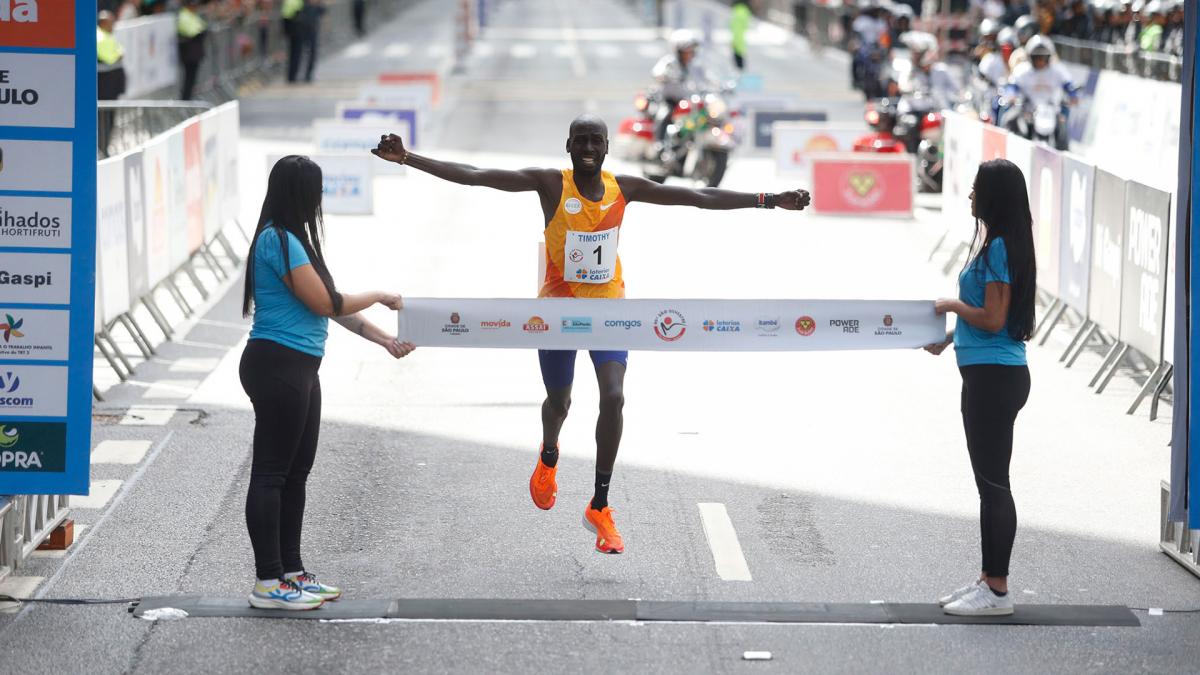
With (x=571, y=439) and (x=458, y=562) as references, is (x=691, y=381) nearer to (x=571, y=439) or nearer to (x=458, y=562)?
(x=571, y=439)

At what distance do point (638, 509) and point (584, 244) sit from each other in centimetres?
178

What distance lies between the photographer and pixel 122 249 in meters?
13.2

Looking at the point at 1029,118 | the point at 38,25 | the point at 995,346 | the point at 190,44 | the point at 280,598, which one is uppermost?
the point at 38,25

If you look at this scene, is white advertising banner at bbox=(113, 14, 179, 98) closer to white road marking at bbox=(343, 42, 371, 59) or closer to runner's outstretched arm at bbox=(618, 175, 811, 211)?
white road marking at bbox=(343, 42, 371, 59)

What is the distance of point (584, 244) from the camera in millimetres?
8500

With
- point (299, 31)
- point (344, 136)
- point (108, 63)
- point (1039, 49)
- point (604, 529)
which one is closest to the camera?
point (604, 529)

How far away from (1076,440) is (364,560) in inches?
194

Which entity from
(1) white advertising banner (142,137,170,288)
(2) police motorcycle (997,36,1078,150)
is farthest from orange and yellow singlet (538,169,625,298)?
(2) police motorcycle (997,36,1078,150)

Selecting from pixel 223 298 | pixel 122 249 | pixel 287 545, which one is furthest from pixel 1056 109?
pixel 287 545

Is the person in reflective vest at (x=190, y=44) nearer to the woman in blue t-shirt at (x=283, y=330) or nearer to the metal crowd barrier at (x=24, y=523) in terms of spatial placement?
the metal crowd barrier at (x=24, y=523)

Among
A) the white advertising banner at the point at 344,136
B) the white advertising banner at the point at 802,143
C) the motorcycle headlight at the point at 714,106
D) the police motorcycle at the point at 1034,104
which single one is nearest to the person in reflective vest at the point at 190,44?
the white advertising banner at the point at 344,136

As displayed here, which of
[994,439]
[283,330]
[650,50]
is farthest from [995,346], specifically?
[650,50]

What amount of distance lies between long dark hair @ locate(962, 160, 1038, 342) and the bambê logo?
12.6 ft

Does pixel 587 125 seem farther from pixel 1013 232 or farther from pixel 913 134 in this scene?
pixel 913 134
